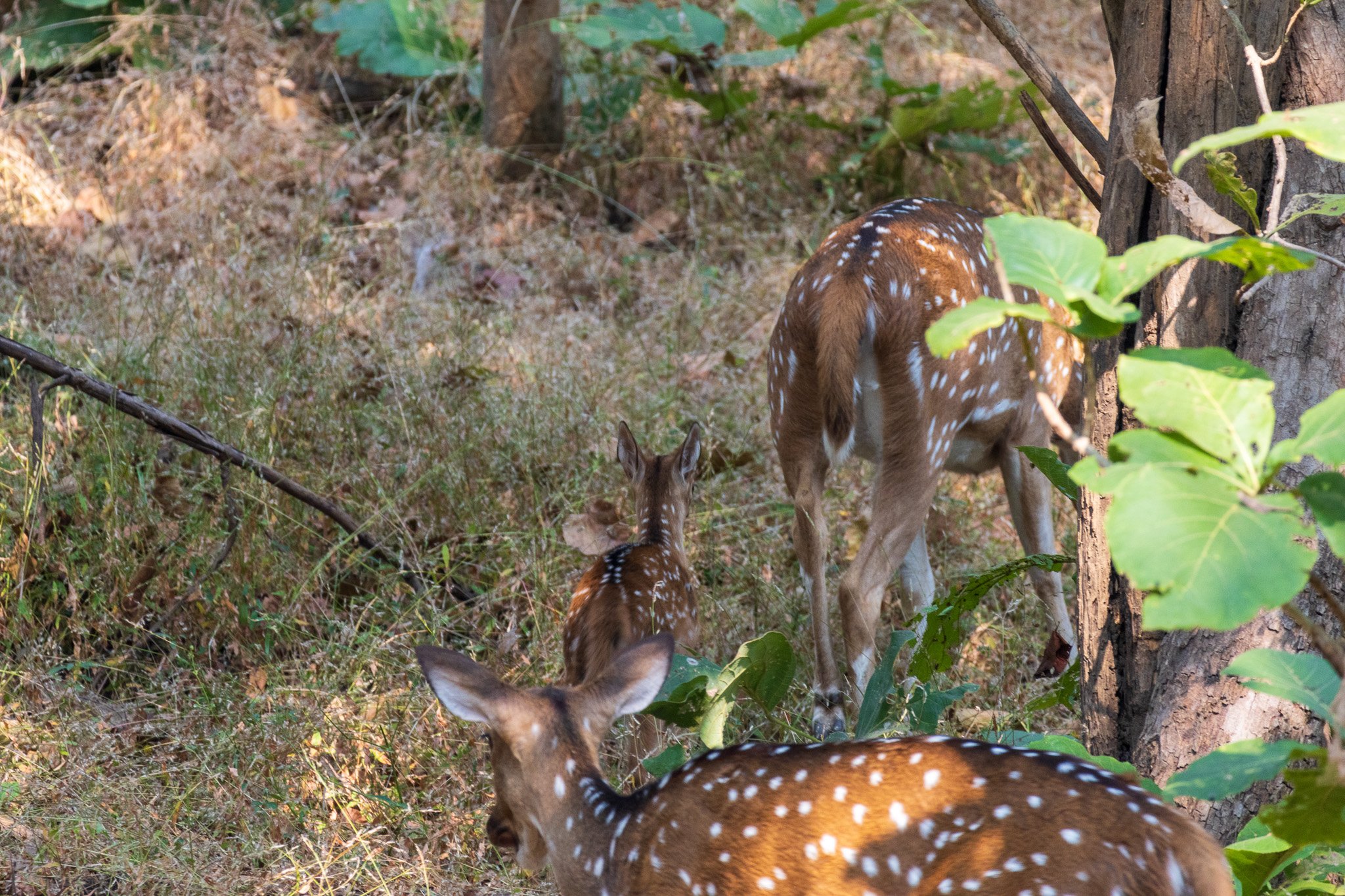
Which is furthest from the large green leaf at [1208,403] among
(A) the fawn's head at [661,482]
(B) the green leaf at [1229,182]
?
(A) the fawn's head at [661,482]

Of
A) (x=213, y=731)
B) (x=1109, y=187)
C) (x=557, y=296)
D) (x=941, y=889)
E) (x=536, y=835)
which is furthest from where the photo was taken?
(x=557, y=296)

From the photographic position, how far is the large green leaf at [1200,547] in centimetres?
Result: 134

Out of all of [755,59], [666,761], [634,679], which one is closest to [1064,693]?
[666,761]

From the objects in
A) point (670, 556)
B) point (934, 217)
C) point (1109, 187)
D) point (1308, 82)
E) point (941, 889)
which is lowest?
point (670, 556)

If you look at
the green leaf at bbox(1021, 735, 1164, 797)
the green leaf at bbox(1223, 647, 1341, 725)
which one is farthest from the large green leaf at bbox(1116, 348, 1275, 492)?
the green leaf at bbox(1021, 735, 1164, 797)

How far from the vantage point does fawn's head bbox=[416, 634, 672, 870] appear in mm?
2707

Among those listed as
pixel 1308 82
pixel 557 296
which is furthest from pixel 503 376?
pixel 1308 82

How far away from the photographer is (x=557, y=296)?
23.1ft

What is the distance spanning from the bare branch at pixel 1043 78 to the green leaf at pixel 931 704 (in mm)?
1315

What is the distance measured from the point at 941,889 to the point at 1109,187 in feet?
5.63

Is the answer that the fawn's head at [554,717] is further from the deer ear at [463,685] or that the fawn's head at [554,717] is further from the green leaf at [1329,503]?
the green leaf at [1329,503]

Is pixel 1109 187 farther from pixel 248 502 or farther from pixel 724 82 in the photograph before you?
pixel 724 82

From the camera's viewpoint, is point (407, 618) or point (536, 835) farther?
point (407, 618)

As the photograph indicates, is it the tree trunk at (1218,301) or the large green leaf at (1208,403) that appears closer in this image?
the large green leaf at (1208,403)
